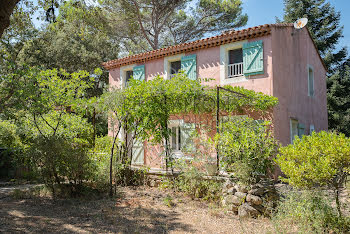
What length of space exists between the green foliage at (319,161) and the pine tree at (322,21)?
663 inches

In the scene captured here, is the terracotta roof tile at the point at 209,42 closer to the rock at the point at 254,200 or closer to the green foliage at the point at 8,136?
the green foliage at the point at 8,136

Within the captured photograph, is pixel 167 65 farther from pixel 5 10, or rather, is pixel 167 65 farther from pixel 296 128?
pixel 5 10

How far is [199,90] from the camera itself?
7859 millimetres

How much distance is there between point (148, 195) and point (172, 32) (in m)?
15.2

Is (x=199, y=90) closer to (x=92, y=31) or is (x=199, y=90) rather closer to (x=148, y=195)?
(x=148, y=195)

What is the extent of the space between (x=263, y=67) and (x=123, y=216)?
6.76 m

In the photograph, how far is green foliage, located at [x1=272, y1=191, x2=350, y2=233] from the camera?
165 inches

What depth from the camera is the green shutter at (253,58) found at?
9422 mm

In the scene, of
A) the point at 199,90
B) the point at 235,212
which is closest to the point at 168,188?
the point at 235,212

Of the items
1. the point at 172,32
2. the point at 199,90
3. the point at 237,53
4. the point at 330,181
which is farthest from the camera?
the point at 172,32

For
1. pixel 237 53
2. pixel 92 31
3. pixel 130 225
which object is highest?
pixel 92 31

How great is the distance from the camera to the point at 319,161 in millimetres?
4172

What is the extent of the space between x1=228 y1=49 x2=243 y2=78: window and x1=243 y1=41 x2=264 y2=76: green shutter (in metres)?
0.47

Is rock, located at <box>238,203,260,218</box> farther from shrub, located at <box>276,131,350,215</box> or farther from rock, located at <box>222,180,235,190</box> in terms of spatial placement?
shrub, located at <box>276,131,350,215</box>
